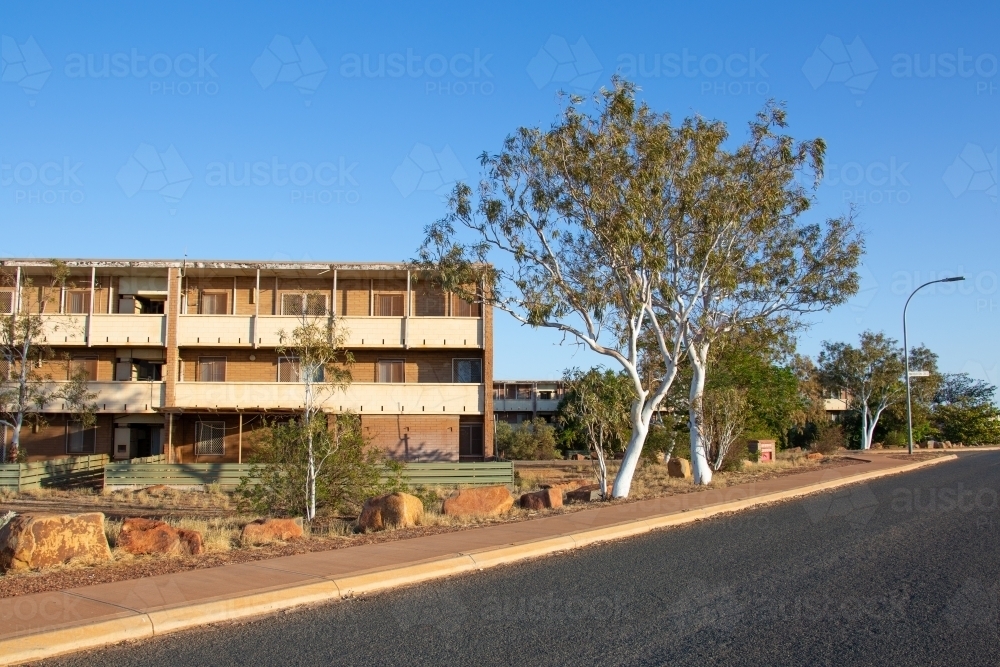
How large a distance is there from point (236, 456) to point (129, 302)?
7.33 metres

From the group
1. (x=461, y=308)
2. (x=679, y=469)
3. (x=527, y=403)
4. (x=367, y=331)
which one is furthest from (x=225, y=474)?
(x=527, y=403)

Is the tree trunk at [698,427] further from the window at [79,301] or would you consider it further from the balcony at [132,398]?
the window at [79,301]

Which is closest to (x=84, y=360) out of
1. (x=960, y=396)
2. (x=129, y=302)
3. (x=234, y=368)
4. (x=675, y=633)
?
(x=129, y=302)

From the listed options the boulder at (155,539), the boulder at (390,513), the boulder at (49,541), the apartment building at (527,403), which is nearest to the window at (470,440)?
the boulder at (390,513)

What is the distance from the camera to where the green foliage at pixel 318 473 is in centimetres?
1748

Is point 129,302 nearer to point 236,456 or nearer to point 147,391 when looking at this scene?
point 147,391

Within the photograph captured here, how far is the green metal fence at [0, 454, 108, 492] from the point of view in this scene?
90.4ft

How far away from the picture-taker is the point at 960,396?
77688 millimetres

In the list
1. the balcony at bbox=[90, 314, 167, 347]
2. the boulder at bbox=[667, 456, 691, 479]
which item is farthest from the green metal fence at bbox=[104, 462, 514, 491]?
the balcony at bbox=[90, 314, 167, 347]

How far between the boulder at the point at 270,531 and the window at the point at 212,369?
22.5 metres

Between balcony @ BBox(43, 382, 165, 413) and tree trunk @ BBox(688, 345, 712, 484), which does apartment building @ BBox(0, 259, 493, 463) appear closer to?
balcony @ BBox(43, 382, 165, 413)

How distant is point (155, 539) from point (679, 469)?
17.4 meters

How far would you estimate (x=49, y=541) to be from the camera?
1080 cm

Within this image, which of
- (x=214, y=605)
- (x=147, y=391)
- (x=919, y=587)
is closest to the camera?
(x=214, y=605)
